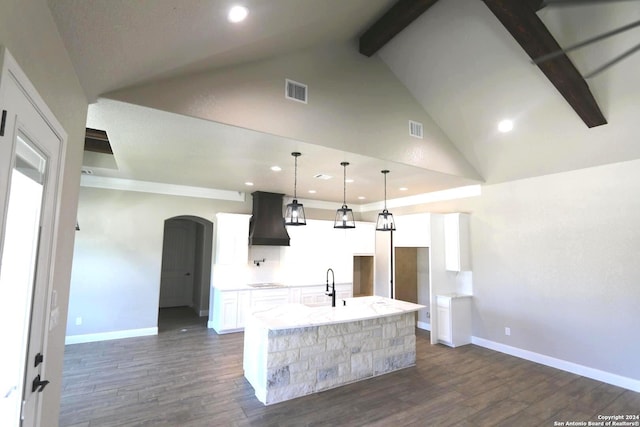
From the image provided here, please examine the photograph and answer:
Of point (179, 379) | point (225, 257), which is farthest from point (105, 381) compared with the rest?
point (225, 257)

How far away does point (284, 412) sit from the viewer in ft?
9.92

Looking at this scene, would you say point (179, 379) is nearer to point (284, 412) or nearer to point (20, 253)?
point (284, 412)

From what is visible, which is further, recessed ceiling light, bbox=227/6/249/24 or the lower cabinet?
the lower cabinet

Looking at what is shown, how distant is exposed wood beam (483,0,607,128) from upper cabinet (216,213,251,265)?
201 inches

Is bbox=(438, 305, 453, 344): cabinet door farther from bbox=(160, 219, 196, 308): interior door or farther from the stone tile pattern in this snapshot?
bbox=(160, 219, 196, 308): interior door

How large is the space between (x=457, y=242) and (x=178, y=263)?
7.23 meters

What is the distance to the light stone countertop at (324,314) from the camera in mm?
3283

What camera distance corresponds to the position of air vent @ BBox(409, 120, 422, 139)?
4313 millimetres

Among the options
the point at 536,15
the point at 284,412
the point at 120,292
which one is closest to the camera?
the point at 536,15

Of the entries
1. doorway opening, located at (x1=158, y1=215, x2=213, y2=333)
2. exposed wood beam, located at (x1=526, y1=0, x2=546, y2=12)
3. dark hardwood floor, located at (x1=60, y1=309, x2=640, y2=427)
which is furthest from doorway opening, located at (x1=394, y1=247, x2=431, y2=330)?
exposed wood beam, located at (x1=526, y1=0, x2=546, y2=12)

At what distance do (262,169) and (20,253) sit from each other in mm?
3297

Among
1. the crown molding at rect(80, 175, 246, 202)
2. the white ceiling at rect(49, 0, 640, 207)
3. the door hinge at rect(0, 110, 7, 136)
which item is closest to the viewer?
the door hinge at rect(0, 110, 7, 136)

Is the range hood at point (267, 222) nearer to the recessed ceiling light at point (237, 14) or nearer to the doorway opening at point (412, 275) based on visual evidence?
the doorway opening at point (412, 275)

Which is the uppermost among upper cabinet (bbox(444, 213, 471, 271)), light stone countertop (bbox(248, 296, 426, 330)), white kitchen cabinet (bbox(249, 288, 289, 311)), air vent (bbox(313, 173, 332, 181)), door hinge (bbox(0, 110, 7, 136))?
A: air vent (bbox(313, 173, 332, 181))
